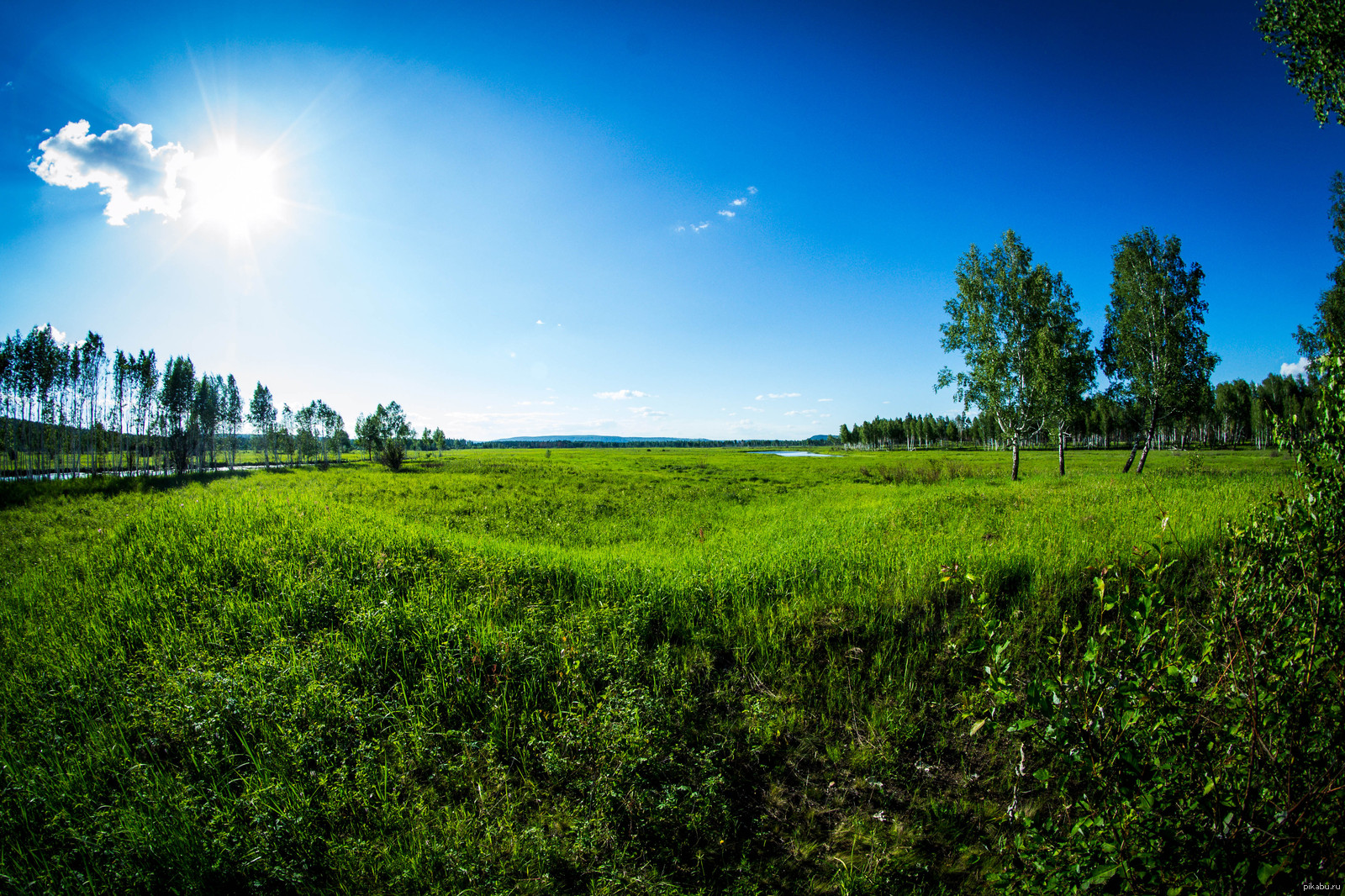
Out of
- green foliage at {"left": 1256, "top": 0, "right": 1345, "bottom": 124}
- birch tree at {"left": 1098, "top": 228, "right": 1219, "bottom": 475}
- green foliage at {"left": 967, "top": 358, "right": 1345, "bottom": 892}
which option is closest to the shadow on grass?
green foliage at {"left": 967, "top": 358, "right": 1345, "bottom": 892}

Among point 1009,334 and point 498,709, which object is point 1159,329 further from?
point 498,709

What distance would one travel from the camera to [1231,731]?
2.36 meters

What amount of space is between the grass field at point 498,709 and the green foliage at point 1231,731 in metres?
0.97

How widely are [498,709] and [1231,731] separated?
5.49 m

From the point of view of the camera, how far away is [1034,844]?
2.56m

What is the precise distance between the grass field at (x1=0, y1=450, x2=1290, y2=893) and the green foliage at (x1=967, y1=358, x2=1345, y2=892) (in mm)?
970

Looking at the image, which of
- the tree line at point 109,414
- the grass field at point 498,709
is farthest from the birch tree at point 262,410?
the grass field at point 498,709

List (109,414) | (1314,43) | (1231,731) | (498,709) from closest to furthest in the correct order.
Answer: (1231,731)
(498,709)
(1314,43)
(109,414)

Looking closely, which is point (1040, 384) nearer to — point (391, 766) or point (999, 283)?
point (999, 283)

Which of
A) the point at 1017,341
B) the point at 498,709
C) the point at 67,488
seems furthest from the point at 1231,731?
the point at 67,488

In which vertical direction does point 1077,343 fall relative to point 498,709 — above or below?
above

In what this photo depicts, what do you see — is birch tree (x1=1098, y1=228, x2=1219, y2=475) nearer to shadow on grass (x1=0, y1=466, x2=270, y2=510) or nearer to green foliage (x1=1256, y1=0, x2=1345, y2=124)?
green foliage (x1=1256, y1=0, x2=1345, y2=124)

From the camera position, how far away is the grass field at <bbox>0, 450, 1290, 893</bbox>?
3662mm

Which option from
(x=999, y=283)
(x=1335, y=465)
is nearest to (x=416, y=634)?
(x=1335, y=465)
